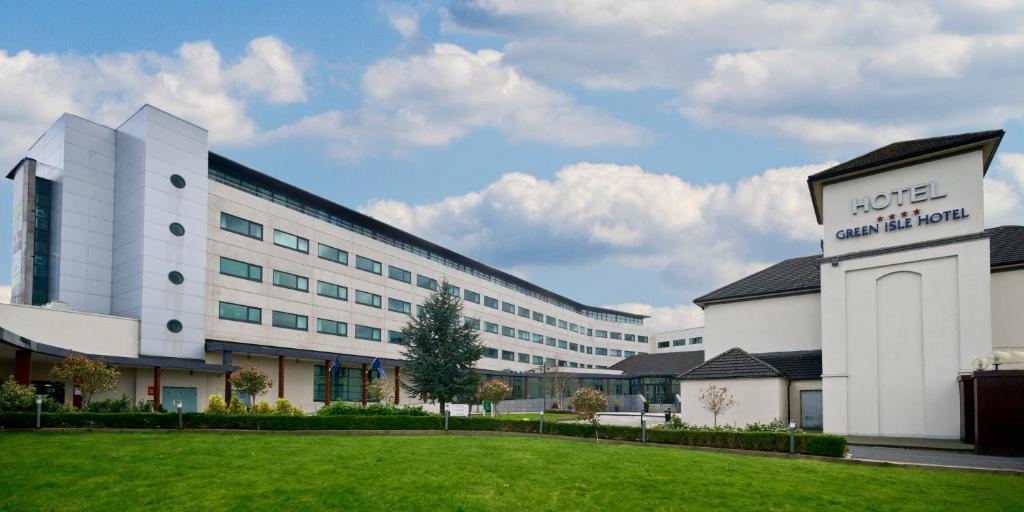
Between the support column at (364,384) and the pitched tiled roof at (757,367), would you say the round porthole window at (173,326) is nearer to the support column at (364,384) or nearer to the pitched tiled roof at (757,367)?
the support column at (364,384)

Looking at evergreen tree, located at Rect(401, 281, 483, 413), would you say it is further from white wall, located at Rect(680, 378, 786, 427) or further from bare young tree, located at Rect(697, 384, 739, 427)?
bare young tree, located at Rect(697, 384, 739, 427)

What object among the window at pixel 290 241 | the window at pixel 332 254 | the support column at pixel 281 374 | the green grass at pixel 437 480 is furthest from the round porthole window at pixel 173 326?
the green grass at pixel 437 480

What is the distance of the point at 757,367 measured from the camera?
121 ft

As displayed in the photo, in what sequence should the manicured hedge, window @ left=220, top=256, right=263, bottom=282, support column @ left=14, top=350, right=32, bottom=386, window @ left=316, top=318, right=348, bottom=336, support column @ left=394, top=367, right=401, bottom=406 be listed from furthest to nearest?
support column @ left=394, top=367, right=401, bottom=406, window @ left=316, top=318, right=348, bottom=336, window @ left=220, top=256, right=263, bottom=282, support column @ left=14, top=350, right=32, bottom=386, the manicured hedge

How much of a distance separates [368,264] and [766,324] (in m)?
32.5

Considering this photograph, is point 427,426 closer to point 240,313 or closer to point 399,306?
point 240,313

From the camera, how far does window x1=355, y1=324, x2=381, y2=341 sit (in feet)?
190

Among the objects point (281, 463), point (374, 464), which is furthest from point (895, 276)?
point (281, 463)

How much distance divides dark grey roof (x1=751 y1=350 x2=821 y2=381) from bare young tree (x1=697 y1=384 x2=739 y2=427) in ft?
10.4

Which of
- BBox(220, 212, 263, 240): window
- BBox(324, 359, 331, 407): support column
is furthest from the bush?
BBox(220, 212, 263, 240): window

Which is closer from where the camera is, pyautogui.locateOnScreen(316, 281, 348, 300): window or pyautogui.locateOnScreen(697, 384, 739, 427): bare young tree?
pyautogui.locateOnScreen(697, 384, 739, 427): bare young tree

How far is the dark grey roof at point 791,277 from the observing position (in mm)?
35469

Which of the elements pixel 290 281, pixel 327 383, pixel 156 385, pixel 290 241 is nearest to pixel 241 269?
pixel 290 281

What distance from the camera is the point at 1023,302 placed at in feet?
107
